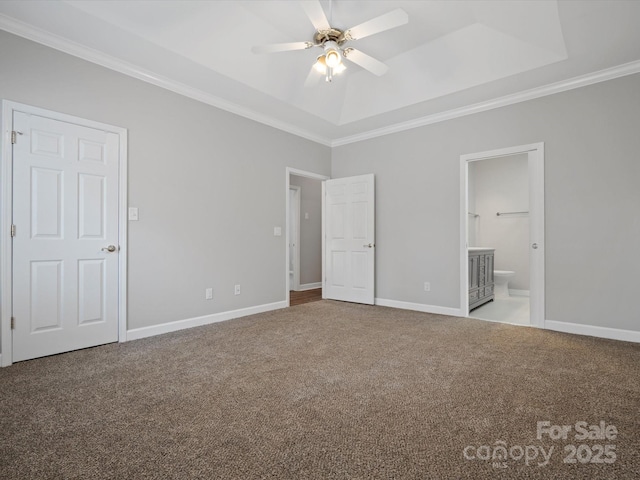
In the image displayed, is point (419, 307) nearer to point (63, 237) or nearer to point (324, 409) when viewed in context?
point (324, 409)

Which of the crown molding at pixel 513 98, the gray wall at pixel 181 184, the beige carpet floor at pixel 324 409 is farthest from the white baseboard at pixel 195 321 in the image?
the crown molding at pixel 513 98

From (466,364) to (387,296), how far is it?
2428 mm

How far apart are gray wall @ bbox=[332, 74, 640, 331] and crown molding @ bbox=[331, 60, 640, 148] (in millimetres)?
63

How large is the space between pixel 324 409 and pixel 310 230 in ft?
17.5

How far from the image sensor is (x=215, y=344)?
10.4 ft

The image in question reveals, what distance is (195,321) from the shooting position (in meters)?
3.83

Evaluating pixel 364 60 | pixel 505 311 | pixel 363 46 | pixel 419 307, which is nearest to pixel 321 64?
pixel 364 60

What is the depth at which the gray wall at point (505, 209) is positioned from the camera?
21.7 feet

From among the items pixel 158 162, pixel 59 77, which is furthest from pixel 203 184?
pixel 59 77

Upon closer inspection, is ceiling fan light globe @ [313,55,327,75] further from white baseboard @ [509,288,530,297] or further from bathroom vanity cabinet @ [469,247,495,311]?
white baseboard @ [509,288,530,297]

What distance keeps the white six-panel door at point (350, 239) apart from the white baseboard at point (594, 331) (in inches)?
92.2

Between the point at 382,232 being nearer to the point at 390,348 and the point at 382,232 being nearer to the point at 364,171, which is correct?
the point at 364,171

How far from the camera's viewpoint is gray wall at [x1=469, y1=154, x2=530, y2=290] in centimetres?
660

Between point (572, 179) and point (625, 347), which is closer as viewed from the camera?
point (625, 347)
